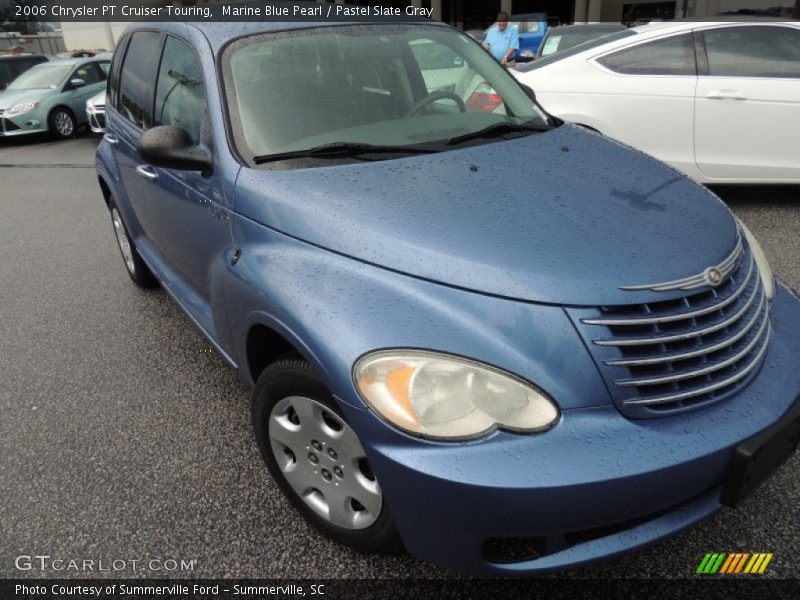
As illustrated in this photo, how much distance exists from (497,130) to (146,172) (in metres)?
1.71

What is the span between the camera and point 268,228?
2092mm

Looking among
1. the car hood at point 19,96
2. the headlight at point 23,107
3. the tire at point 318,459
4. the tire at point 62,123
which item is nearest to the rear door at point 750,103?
the tire at point 318,459

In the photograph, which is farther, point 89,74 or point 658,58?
point 89,74

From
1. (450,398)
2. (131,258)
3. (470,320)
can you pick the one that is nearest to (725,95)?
(470,320)

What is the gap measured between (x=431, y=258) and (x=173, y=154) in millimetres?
1171

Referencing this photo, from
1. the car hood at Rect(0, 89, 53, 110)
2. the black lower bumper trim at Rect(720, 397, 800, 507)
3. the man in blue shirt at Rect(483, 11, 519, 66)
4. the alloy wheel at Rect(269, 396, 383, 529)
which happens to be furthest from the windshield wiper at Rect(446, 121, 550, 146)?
the car hood at Rect(0, 89, 53, 110)

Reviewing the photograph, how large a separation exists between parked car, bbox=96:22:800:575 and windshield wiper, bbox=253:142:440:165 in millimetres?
12

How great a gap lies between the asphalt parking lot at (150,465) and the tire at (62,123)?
29.3ft

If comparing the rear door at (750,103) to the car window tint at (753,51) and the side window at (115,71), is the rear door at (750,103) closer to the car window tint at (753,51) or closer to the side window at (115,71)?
the car window tint at (753,51)

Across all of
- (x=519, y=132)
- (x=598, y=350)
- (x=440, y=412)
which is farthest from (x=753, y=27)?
(x=440, y=412)

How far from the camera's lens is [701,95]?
16.3ft

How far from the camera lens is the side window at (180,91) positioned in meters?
2.61

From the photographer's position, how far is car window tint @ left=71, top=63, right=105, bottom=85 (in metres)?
12.6

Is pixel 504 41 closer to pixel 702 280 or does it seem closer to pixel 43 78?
pixel 702 280
